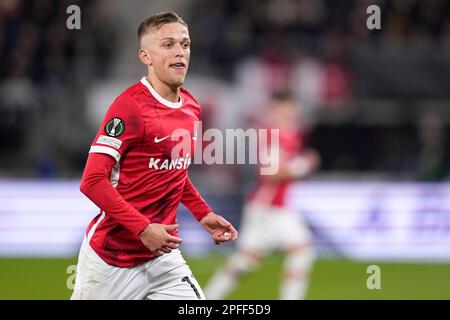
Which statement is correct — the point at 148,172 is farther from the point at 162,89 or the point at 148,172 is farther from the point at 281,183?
the point at 281,183

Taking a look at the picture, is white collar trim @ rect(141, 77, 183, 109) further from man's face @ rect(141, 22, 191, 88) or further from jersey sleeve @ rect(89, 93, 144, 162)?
jersey sleeve @ rect(89, 93, 144, 162)

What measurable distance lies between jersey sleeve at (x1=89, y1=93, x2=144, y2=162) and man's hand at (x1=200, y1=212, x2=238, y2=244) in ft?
2.42

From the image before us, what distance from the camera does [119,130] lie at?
199 inches

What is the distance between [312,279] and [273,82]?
5.24 meters

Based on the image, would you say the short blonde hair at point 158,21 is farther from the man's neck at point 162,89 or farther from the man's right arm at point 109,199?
the man's right arm at point 109,199

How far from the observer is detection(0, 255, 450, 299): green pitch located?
10.1 meters

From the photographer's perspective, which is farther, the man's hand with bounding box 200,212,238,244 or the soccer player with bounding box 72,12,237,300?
the man's hand with bounding box 200,212,238,244

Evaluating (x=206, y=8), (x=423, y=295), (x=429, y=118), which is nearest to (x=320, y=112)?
(x=429, y=118)

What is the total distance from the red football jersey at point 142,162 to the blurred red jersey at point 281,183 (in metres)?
3.92

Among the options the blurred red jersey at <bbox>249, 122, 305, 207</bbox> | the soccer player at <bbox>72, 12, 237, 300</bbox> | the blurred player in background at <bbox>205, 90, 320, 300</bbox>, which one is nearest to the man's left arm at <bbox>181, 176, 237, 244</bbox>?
the soccer player at <bbox>72, 12, 237, 300</bbox>

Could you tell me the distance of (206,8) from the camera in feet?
57.9

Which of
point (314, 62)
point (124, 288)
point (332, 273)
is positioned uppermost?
point (314, 62)

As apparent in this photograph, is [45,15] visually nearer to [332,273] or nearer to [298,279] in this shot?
[332,273]

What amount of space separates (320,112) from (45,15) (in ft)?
16.6
